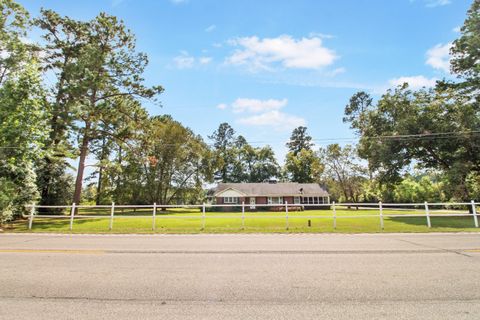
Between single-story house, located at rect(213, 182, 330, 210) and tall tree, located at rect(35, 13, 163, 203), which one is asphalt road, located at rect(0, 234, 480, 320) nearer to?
tall tree, located at rect(35, 13, 163, 203)

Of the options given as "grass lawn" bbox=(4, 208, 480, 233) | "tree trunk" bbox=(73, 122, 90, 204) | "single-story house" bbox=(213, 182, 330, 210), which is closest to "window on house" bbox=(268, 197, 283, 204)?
"single-story house" bbox=(213, 182, 330, 210)

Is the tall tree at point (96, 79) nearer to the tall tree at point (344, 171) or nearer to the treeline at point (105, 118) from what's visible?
the treeline at point (105, 118)

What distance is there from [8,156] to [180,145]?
28.6 meters

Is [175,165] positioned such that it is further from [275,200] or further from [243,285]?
[243,285]

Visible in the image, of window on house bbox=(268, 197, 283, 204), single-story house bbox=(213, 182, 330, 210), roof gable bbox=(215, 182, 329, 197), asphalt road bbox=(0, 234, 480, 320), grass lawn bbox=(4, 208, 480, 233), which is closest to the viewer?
asphalt road bbox=(0, 234, 480, 320)

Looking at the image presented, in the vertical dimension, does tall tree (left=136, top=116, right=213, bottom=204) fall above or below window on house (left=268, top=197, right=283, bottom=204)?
above

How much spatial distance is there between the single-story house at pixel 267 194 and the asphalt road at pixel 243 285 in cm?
4293

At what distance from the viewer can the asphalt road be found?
379 cm

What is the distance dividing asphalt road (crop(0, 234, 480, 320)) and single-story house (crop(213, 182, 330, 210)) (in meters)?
42.9

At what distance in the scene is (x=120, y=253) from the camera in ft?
27.0

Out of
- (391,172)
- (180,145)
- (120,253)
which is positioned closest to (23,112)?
(120,253)

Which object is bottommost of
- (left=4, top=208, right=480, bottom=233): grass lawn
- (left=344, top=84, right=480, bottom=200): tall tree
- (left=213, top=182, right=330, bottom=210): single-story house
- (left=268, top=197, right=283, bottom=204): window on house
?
(left=4, top=208, right=480, bottom=233): grass lawn

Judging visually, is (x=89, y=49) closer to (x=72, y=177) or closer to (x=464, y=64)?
(x=72, y=177)

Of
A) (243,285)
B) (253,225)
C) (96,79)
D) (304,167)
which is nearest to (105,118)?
→ (96,79)
